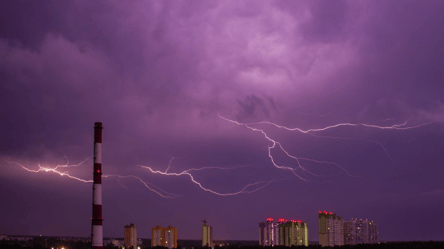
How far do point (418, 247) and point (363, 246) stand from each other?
6020 mm

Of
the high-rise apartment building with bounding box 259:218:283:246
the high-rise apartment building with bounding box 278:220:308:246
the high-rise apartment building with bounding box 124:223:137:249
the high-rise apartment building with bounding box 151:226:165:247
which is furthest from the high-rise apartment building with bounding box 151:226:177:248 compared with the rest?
the high-rise apartment building with bounding box 278:220:308:246

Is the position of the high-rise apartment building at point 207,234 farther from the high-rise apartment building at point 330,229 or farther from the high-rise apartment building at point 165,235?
the high-rise apartment building at point 330,229

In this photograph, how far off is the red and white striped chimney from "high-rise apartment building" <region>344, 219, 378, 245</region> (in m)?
75.0

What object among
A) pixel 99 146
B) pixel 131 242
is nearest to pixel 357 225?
pixel 131 242

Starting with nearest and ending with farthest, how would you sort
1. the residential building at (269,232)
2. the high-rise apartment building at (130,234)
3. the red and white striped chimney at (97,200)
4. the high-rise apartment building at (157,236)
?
the red and white striped chimney at (97,200) → the high-rise apartment building at (130,234) → the high-rise apartment building at (157,236) → the residential building at (269,232)

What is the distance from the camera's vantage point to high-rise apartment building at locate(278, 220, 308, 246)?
10344cm

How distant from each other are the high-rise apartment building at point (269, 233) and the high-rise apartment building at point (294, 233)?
5078 millimetres

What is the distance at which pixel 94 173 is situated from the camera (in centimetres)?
3891

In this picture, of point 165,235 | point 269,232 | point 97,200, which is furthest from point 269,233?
point 97,200

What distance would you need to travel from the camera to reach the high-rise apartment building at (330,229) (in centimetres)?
9875

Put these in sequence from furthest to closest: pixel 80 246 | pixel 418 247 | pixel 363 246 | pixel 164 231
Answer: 1. pixel 164 231
2. pixel 80 246
3. pixel 363 246
4. pixel 418 247

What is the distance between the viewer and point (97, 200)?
125 ft

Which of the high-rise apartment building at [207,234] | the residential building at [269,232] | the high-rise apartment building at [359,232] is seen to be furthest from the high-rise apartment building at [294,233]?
the high-rise apartment building at [207,234]

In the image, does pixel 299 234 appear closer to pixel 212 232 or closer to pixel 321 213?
pixel 321 213
